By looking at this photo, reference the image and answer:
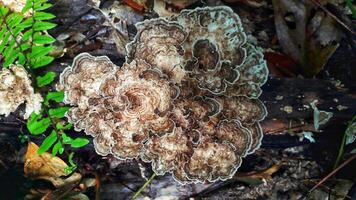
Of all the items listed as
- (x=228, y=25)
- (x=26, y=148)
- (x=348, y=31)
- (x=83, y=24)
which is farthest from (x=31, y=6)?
(x=348, y=31)

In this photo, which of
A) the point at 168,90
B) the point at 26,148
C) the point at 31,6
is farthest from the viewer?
the point at 26,148

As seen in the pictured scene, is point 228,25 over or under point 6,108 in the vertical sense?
over

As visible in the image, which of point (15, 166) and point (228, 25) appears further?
point (15, 166)

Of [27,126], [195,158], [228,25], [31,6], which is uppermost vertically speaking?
[228,25]

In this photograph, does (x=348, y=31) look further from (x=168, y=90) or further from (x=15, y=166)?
(x=15, y=166)

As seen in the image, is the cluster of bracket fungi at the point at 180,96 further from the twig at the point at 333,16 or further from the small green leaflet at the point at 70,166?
the twig at the point at 333,16

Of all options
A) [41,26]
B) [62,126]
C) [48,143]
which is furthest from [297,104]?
[41,26]

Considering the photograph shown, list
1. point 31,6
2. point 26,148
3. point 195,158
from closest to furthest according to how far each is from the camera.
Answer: point 195,158 < point 31,6 < point 26,148

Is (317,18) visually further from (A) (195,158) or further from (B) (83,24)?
(B) (83,24)
